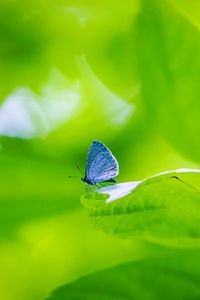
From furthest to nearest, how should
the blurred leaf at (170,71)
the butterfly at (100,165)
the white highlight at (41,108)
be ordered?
the white highlight at (41,108), the butterfly at (100,165), the blurred leaf at (170,71)

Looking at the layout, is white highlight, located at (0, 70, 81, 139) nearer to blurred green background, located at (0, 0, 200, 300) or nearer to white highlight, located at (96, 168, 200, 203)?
blurred green background, located at (0, 0, 200, 300)

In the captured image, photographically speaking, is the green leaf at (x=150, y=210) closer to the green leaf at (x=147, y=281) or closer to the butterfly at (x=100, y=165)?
the green leaf at (x=147, y=281)

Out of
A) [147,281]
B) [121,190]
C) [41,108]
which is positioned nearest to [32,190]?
[41,108]

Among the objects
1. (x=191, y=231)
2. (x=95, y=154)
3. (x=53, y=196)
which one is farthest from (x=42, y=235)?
(x=191, y=231)

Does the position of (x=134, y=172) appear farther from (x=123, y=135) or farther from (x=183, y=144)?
(x=183, y=144)

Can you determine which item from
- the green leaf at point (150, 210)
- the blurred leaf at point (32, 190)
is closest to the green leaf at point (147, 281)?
the green leaf at point (150, 210)

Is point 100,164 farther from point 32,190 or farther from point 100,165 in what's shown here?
point 32,190

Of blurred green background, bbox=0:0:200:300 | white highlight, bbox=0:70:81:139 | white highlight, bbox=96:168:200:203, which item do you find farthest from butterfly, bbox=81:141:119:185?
white highlight, bbox=96:168:200:203

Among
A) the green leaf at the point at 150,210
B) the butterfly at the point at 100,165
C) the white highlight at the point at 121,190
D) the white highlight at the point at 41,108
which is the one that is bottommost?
the green leaf at the point at 150,210
